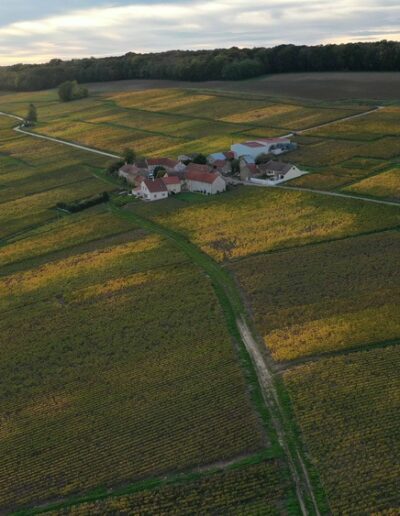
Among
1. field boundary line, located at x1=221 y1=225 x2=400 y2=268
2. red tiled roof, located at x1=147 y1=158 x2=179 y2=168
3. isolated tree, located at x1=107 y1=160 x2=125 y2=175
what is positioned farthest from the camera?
isolated tree, located at x1=107 y1=160 x2=125 y2=175

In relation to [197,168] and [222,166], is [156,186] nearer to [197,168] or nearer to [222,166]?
[197,168]

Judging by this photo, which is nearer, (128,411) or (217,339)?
(128,411)

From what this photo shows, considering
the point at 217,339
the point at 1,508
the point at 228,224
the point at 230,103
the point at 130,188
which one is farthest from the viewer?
the point at 230,103

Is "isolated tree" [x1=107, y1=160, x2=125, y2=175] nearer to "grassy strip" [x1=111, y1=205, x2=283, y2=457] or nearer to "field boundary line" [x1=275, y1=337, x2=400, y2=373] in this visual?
"grassy strip" [x1=111, y1=205, x2=283, y2=457]

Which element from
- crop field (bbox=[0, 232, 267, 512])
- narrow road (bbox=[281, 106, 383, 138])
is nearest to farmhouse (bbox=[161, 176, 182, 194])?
crop field (bbox=[0, 232, 267, 512])

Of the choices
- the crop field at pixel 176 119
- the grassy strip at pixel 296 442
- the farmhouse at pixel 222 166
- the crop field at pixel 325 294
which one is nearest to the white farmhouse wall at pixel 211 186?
the farmhouse at pixel 222 166

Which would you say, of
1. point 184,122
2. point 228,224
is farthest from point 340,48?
point 228,224

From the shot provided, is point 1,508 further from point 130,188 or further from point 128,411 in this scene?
point 130,188
